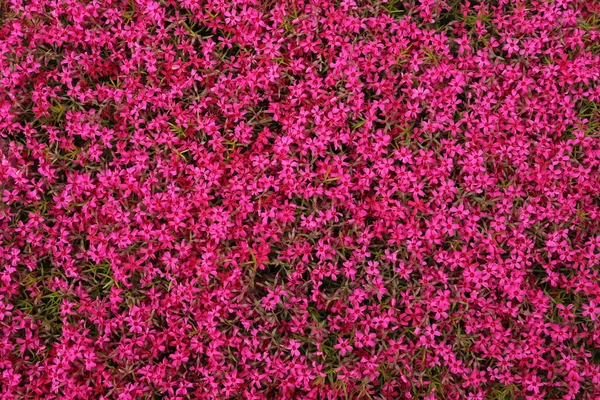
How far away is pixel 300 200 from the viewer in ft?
9.39

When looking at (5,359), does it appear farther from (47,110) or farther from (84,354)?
(47,110)

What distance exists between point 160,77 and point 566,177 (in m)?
2.34

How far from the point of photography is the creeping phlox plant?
8.81 ft

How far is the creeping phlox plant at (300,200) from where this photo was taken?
269 cm

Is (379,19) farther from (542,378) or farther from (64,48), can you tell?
(542,378)

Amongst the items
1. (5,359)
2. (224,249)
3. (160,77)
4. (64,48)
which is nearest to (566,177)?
(224,249)

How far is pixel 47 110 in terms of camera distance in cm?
290

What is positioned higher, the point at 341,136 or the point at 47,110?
the point at 341,136

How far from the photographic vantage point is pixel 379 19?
2918 millimetres

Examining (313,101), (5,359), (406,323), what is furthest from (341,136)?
(5,359)

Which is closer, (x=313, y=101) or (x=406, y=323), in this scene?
(x=406, y=323)

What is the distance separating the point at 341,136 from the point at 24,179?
174 cm

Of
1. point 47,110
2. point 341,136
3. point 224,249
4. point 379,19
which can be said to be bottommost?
point 224,249

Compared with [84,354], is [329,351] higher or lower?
higher
